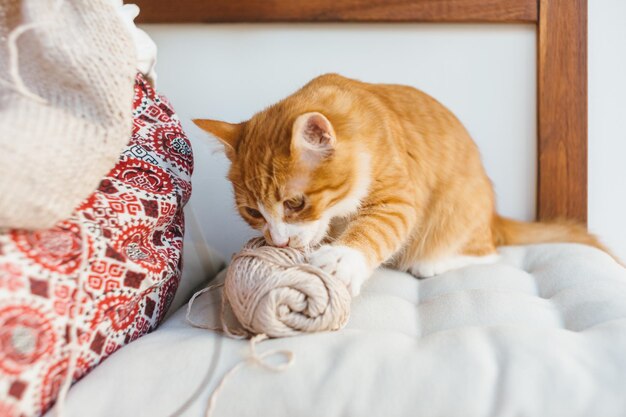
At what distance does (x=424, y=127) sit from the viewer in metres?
1.50

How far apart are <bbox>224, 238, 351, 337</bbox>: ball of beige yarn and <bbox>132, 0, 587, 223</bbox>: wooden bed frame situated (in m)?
0.99

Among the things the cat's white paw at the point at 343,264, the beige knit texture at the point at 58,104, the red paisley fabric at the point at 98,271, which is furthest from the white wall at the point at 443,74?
the beige knit texture at the point at 58,104

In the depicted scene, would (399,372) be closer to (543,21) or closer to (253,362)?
(253,362)

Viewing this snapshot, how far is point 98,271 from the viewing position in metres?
0.92

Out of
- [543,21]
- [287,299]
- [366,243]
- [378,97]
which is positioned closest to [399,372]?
[287,299]

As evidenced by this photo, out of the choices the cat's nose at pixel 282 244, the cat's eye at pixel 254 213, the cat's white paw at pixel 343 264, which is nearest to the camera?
the cat's white paw at pixel 343 264

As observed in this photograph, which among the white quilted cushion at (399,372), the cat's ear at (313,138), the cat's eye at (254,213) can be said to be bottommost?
the white quilted cushion at (399,372)

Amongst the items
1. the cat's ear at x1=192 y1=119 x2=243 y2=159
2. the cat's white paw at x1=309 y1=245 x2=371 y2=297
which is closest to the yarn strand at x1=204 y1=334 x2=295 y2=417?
the cat's white paw at x1=309 y1=245 x2=371 y2=297

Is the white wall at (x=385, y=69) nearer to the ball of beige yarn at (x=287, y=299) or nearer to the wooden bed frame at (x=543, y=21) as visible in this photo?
the wooden bed frame at (x=543, y=21)

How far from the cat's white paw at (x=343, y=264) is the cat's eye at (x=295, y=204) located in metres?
0.13

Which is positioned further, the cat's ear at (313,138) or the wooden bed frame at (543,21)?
the wooden bed frame at (543,21)

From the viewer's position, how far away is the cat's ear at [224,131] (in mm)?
1307

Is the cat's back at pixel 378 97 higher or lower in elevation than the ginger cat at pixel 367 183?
higher

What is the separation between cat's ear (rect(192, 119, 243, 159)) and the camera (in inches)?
51.4
